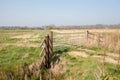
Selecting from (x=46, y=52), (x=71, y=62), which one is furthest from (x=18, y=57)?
(x=71, y=62)

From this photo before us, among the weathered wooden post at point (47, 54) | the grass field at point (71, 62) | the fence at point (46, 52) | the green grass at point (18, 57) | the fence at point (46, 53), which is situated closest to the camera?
the grass field at point (71, 62)

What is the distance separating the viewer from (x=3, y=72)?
47.7ft

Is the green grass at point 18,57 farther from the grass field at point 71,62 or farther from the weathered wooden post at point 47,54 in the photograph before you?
the weathered wooden post at point 47,54

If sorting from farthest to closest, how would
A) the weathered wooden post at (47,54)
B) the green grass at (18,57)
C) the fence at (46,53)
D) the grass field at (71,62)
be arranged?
1. the green grass at (18,57)
2. the weathered wooden post at (47,54)
3. the fence at (46,53)
4. the grass field at (71,62)

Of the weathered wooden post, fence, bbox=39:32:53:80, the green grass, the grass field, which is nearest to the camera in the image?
the grass field

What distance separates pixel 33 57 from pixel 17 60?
117cm

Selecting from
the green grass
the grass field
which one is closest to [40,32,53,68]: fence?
the grass field

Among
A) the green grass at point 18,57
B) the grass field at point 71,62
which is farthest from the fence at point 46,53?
the green grass at point 18,57

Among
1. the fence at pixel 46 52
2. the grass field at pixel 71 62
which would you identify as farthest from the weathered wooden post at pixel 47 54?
the grass field at pixel 71 62

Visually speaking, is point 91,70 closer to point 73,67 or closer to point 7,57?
point 73,67

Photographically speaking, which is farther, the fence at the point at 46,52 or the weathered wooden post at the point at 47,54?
the weathered wooden post at the point at 47,54

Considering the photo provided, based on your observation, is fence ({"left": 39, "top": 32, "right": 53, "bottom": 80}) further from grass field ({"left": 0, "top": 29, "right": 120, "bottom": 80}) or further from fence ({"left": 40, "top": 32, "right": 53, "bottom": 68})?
grass field ({"left": 0, "top": 29, "right": 120, "bottom": 80})

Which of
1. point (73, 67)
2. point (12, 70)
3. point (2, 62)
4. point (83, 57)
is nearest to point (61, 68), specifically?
point (73, 67)

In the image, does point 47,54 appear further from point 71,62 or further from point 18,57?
point 18,57
